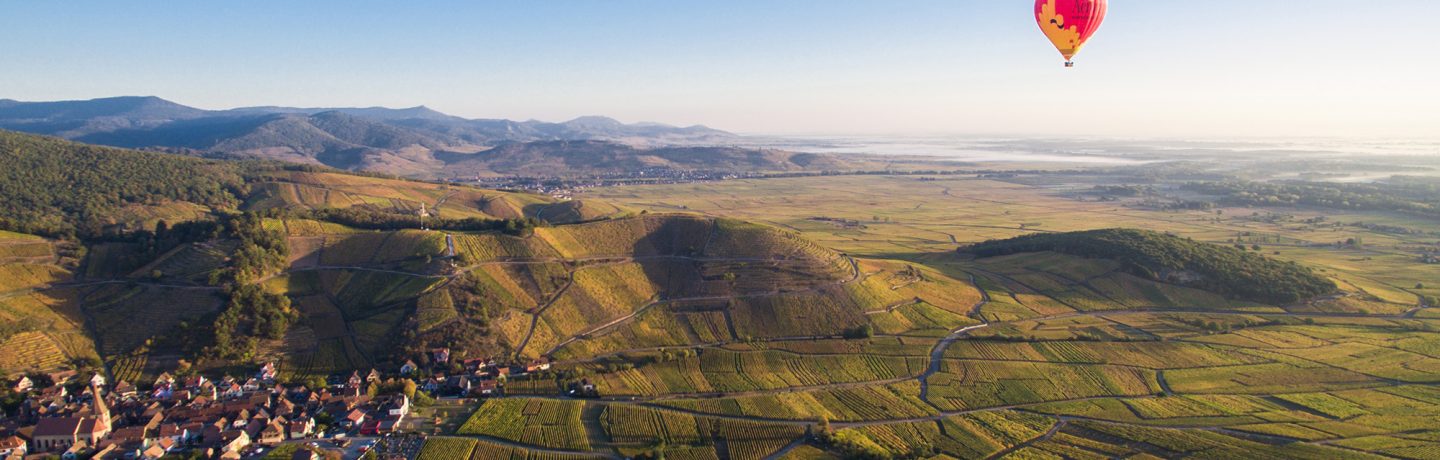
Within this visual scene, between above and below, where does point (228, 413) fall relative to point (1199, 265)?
below

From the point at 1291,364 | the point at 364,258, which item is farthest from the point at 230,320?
the point at 1291,364

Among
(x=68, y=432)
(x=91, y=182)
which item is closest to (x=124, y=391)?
(x=68, y=432)

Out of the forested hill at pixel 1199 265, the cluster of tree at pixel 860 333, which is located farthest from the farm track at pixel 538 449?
the forested hill at pixel 1199 265

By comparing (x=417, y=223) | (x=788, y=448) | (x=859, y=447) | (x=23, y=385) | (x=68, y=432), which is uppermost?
(x=417, y=223)

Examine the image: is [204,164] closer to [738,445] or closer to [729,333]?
[729,333]

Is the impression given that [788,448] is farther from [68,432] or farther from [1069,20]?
[68,432]

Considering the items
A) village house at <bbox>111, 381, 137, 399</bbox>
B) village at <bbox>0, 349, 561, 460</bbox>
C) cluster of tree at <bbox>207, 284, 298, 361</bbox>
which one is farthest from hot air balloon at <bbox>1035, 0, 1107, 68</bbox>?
village house at <bbox>111, 381, 137, 399</bbox>

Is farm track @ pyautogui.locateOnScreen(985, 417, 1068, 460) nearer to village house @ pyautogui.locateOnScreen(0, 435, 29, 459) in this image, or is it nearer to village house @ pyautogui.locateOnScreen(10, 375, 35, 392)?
village house @ pyautogui.locateOnScreen(0, 435, 29, 459)

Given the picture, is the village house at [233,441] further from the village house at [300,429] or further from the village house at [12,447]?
the village house at [12,447]
